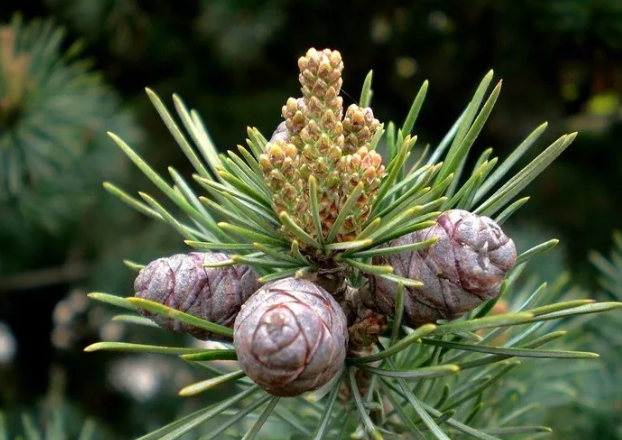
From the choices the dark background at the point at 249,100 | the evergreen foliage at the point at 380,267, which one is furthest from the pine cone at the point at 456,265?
the dark background at the point at 249,100

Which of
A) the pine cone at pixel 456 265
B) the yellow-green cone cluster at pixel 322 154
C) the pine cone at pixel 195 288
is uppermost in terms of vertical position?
the yellow-green cone cluster at pixel 322 154

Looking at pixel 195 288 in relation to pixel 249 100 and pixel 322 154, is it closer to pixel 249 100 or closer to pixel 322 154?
pixel 322 154

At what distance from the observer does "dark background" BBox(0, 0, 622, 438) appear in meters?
1.34

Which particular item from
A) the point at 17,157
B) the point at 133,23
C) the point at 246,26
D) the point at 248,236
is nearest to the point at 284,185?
the point at 248,236

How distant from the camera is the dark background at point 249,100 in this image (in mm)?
1338

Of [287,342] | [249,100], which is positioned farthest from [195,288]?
[249,100]

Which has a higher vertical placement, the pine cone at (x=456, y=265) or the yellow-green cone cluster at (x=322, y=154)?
the yellow-green cone cluster at (x=322, y=154)

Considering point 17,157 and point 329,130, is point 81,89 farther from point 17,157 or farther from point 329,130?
point 329,130

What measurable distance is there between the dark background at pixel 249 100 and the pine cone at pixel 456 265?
34.9 inches

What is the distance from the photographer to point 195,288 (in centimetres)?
47

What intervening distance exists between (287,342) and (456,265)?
4.5 inches

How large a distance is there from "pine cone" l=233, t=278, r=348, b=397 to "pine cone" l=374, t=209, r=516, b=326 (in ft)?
0.21

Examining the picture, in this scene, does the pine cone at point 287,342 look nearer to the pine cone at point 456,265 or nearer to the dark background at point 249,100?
the pine cone at point 456,265

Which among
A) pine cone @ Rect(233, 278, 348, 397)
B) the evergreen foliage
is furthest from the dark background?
pine cone @ Rect(233, 278, 348, 397)
